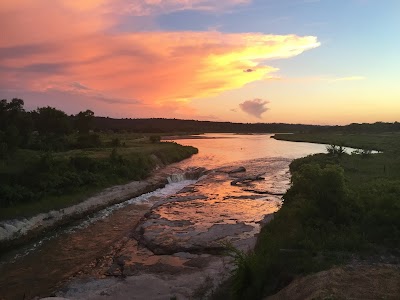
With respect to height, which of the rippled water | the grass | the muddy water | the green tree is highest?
the green tree

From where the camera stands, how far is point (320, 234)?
1739cm

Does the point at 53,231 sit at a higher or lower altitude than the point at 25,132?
lower

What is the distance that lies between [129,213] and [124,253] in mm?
11642

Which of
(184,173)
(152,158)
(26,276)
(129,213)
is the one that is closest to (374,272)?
(26,276)

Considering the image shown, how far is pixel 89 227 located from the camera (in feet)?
95.5

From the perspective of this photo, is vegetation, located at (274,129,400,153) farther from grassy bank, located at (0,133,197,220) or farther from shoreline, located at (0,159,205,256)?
grassy bank, located at (0,133,197,220)

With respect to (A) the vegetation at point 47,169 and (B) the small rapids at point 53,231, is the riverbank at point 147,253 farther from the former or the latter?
(A) the vegetation at point 47,169

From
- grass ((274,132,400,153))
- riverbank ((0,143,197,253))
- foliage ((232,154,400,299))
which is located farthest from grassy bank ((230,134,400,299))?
grass ((274,132,400,153))

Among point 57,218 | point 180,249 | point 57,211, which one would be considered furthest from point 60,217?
point 180,249

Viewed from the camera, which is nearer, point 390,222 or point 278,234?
point 390,222

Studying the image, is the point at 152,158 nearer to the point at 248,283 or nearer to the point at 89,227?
the point at 89,227

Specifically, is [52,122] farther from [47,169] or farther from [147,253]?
[147,253]

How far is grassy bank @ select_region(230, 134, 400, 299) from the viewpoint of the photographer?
14148 millimetres

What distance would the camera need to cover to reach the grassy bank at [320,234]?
14148 mm
